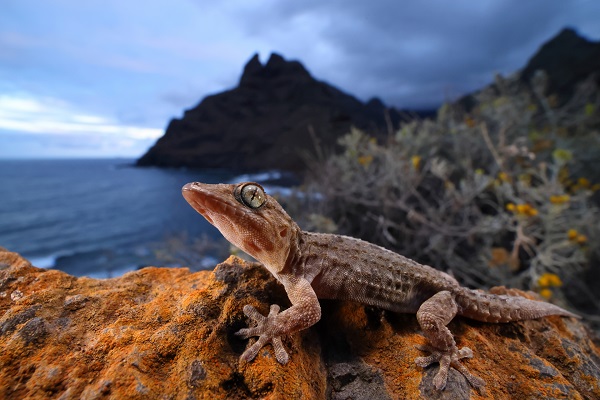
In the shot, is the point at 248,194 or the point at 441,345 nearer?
the point at 441,345

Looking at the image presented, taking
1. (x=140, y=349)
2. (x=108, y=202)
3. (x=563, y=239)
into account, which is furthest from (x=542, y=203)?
(x=108, y=202)

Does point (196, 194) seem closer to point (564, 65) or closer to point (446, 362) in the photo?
point (446, 362)

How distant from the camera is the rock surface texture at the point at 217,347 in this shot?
5.35 feet

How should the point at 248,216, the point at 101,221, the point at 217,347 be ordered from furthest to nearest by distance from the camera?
the point at 101,221 < the point at 248,216 < the point at 217,347

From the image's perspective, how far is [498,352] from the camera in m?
2.31

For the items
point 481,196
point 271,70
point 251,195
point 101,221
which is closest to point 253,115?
point 271,70

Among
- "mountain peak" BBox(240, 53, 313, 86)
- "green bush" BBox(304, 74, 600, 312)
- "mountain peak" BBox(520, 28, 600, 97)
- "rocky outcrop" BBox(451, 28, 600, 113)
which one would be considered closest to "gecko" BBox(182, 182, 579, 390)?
"green bush" BBox(304, 74, 600, 312)

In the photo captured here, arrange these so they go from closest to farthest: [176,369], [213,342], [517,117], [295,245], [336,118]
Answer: [176,369], [213,342], [295,245], [517,117], [336,118]

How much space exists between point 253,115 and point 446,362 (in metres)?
14.1

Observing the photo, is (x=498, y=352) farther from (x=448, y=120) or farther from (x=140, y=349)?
(x=448, y=120)

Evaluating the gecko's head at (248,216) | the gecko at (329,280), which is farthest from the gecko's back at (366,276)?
the gecko's head at (248,216)

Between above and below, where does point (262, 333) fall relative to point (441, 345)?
above

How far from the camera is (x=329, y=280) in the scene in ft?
8.15

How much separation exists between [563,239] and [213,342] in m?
6.52
